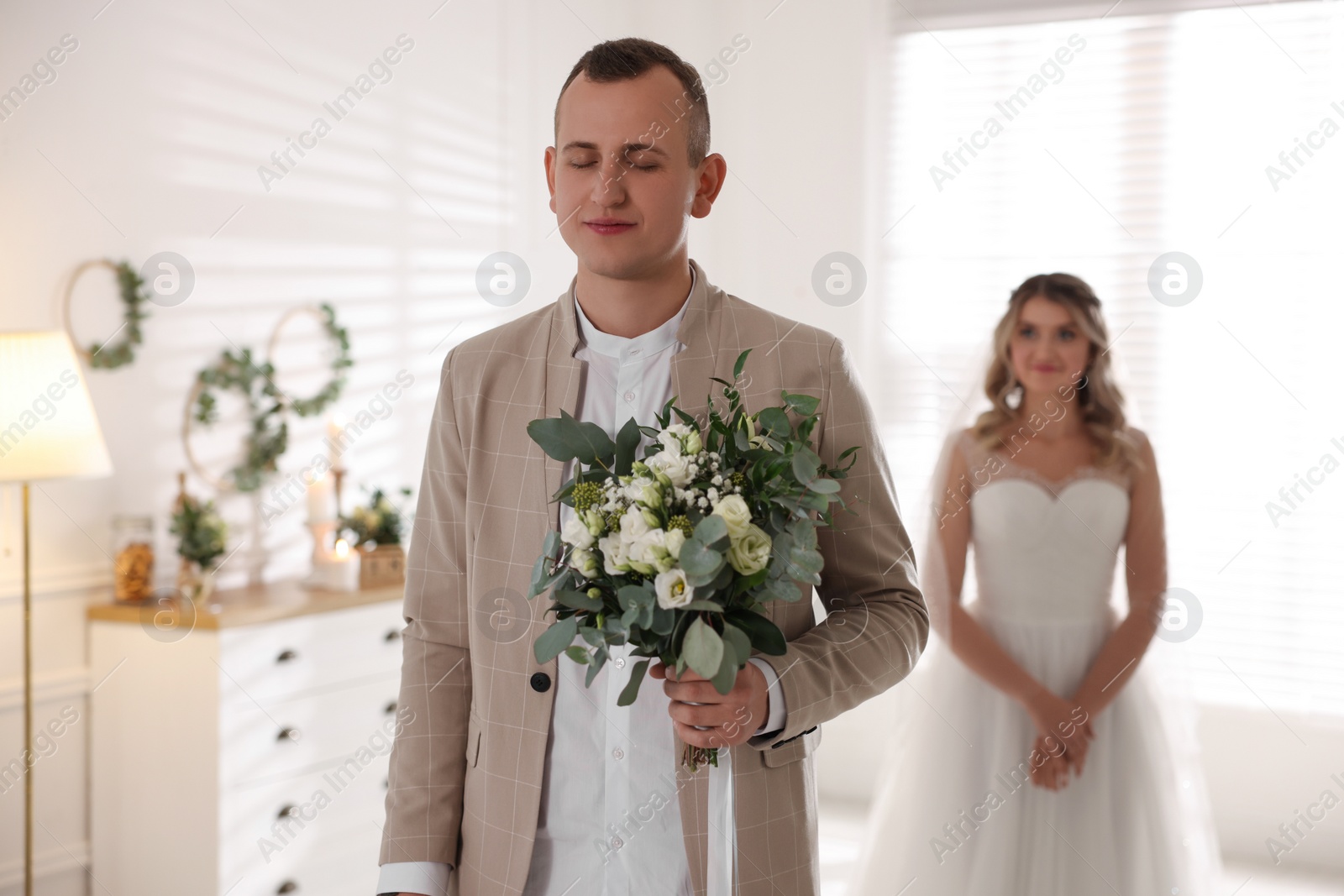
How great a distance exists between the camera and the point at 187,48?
3.42 meters

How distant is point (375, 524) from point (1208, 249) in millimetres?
3421

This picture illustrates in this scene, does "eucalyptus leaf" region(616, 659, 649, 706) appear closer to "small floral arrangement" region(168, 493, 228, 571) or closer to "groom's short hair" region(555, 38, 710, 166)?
"groom's short hair" region(555, 38, 710, 166)

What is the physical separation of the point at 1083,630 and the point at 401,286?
115 inches

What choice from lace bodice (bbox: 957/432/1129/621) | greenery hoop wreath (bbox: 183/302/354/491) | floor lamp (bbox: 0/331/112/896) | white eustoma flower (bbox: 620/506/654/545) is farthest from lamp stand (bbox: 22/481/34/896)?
lace bodice (bbox: 957/432/1129/621)

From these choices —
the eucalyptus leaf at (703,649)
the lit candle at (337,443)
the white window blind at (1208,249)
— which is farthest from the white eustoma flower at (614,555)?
the white window blind at (1208,249)

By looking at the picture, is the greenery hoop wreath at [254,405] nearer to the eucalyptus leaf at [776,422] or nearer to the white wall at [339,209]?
the white wall at [339,209]

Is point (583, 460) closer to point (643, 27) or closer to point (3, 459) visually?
point (3, 459)

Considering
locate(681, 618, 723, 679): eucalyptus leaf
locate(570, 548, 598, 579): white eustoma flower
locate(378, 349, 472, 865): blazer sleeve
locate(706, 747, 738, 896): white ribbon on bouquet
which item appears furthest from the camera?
locate(378, 349, 472, 865): blazer sleeve

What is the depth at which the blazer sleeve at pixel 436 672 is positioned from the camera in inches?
57.3

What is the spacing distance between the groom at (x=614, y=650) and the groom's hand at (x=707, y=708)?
1 cm

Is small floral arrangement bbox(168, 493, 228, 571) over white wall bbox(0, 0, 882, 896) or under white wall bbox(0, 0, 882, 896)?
under

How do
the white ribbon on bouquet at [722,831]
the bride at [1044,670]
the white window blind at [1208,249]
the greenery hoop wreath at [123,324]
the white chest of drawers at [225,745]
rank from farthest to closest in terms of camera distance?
the white window blind at [1208,249], the greenery hoop wreath at [123,324], the white chest of drawers at [225,745], the bride at [1044,670], the white ribbon on bouquet at [722,831]

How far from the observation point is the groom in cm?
137

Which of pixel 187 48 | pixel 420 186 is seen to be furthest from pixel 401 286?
pixel 187 48
